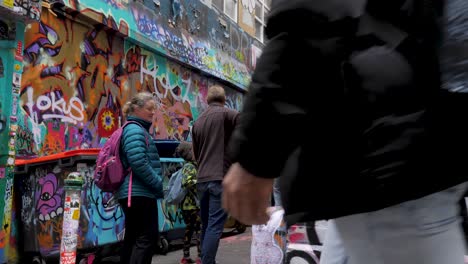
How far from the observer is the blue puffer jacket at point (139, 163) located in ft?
14.8

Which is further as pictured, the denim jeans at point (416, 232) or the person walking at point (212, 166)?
the person walking at point (212, 166)

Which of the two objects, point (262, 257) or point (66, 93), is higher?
point (66, 93)

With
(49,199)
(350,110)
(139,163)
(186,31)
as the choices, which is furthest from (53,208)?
(186,31)

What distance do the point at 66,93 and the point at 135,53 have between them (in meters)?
2.28

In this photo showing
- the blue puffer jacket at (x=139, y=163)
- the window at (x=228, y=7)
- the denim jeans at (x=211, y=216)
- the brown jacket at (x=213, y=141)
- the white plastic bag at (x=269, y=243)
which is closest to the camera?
the white plastic bag at (x=269, y=243)

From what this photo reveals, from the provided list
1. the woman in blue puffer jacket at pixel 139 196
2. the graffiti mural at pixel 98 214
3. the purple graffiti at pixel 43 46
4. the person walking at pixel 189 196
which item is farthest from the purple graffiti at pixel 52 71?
the woman in blue puffer jacket at pixel 139 196

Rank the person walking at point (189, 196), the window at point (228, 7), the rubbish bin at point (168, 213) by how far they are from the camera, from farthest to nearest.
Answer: the window at point (228, 7), the rubbish bin at point (168, 213), the person walking at point (189, 196)

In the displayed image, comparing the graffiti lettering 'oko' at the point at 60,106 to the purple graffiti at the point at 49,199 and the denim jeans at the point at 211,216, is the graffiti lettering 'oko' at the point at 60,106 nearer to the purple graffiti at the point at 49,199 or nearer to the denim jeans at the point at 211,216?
the purple graffiti at the point at 49,199

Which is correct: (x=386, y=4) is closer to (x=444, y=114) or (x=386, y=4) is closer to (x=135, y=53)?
(x=444, y=114)

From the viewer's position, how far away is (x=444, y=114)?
4.40 ft

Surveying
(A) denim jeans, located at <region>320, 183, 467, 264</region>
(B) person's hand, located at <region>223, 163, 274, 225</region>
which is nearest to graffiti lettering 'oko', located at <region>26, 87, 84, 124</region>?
(B) person's hand, located at <region>223, 163, 274, 225</region>

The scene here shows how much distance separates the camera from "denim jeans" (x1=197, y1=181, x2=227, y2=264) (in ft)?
16.1

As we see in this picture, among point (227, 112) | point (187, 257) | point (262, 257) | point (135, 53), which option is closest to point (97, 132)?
point (135, 53)

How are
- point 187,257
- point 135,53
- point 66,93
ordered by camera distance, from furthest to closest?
1. point 135,53
2. point 66,93
3. point 187,257
